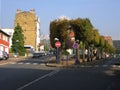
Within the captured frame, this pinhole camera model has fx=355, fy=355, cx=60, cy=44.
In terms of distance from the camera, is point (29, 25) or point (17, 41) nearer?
point (17, 41)

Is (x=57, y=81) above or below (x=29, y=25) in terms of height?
below

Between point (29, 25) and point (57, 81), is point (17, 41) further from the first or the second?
point (57, 81)

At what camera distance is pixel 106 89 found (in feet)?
54.4

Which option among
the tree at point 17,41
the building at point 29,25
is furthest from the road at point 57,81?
the building at point 29,25

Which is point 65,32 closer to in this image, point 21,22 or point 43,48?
point 21,22

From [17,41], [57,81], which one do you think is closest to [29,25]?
[17,41]

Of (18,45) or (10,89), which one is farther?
(18,45)

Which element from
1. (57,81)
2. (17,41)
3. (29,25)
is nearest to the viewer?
(57,81)

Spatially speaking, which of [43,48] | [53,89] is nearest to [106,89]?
[53,89]

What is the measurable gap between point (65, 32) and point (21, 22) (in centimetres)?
10448

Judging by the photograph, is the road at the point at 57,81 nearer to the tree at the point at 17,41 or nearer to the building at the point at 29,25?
the tree at the point at 17,41

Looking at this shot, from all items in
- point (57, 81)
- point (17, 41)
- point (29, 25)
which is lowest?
point (57, 81)

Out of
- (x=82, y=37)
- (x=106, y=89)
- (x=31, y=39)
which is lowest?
(x=106, y=89)

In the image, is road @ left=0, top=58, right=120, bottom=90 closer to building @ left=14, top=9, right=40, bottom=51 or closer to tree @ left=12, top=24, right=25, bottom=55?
tree @ left=12, top=24, right=25, bottom=55
